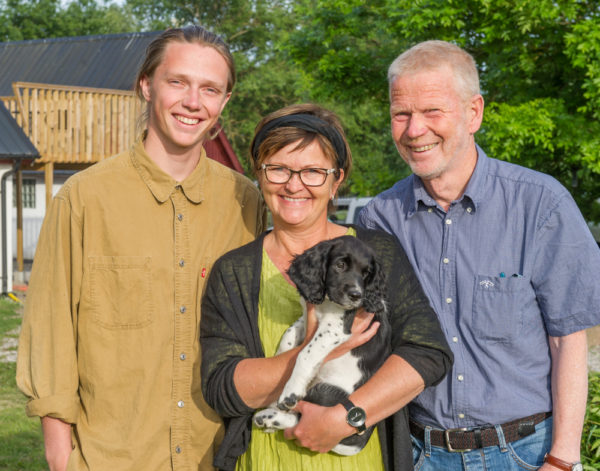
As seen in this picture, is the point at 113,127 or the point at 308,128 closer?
the point at 308,128

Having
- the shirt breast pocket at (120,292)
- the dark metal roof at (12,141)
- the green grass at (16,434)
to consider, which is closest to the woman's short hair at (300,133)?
the shirt breast pocket at (120,292)

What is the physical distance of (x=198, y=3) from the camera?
167 ft

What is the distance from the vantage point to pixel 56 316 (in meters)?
3.44

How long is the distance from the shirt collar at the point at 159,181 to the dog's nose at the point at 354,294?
97 centimetres

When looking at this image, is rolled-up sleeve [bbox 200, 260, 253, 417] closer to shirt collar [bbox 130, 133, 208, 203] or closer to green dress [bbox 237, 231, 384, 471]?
green dress [bbox 237, 231, 384, 471]

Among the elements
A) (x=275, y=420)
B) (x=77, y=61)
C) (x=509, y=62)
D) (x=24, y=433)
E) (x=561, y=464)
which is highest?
(x=77, y=61)

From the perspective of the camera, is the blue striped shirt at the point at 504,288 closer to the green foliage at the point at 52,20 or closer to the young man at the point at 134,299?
the young man at the point at 134,299

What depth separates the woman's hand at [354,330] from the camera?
3277 mm

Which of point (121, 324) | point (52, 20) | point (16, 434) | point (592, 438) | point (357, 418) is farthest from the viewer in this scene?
point (52, 20)

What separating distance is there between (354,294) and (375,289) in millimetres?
104

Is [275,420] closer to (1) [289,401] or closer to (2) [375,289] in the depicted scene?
(1) [289,401]

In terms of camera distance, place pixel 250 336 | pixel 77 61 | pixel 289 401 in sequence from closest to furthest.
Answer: pixel 289 401
pixel 250 336
pixel 77 61

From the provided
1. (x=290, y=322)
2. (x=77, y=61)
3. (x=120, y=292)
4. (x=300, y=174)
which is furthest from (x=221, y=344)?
(x=77, y=61)

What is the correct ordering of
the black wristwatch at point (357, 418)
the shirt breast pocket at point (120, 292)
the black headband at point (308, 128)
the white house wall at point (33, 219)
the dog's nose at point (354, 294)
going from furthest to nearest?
the white house wall at point (33, 219) < the shirt breast pocket at point (120, 292) < the black headband at point (308, 128) < the dog's nose at point (354, 294) < the black wristwatch at point (357, 418)
